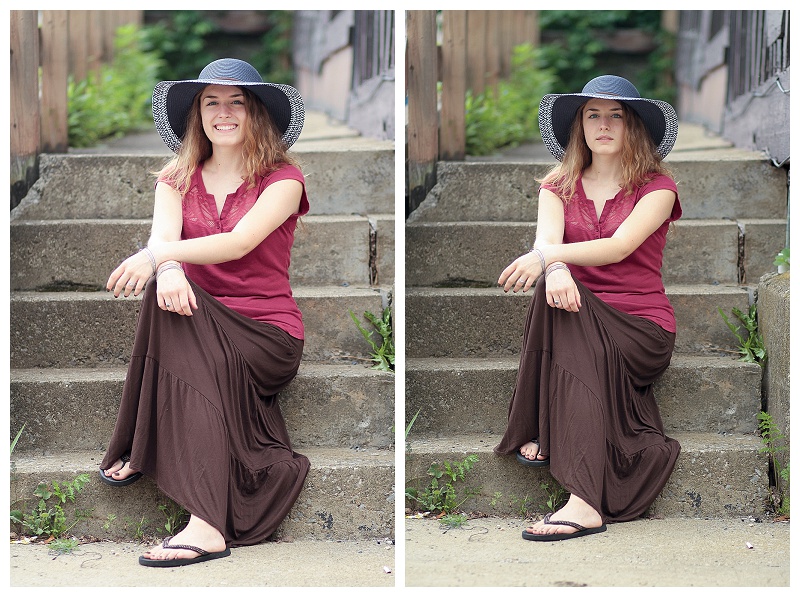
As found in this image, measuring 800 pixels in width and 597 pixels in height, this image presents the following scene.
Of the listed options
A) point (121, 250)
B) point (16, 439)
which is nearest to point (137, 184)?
point (121, 250)

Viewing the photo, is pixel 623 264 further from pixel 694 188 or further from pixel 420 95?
pixel 694 188

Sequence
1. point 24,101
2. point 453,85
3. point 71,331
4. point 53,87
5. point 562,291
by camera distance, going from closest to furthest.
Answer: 1. point 562,291
2. point 71,331
3. point 453,85
4. point 24,101
5. point 53,87

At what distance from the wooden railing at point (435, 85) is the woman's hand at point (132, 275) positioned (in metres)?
0.92

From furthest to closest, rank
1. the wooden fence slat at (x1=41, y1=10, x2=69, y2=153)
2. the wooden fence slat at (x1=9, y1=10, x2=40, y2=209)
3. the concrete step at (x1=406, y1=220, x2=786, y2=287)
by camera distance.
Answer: the wooden fence slat at (x1=41, y1=10, x2=69, y2=153)
the wooden fence slat at (x1=9, y1=10, x2=40, y2=209)
the concrete step at (x1=406, y1=220, x2=786, y2=287)

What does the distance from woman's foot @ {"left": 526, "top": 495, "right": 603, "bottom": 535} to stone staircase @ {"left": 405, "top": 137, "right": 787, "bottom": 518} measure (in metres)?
0.19

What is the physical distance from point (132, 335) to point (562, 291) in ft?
4.77

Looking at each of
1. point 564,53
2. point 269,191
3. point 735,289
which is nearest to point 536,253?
point 269,191

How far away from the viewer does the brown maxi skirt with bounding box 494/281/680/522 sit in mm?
2678

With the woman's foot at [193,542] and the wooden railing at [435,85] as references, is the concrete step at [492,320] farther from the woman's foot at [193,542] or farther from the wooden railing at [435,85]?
the woman's foot at [193,542]

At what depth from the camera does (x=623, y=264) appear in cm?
290

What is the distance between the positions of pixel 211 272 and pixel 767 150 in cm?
233

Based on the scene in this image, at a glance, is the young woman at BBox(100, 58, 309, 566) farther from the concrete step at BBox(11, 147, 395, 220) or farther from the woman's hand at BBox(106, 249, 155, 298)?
the concrete step at BBox(11, 147, 395, 220)

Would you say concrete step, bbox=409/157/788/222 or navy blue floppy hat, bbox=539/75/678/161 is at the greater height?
navy blue floppy hat, bbox=539/75/678/161

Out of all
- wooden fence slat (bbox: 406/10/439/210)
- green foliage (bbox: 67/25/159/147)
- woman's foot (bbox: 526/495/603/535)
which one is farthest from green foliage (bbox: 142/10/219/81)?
woman's foot (bbox: 526/495/603/535)
